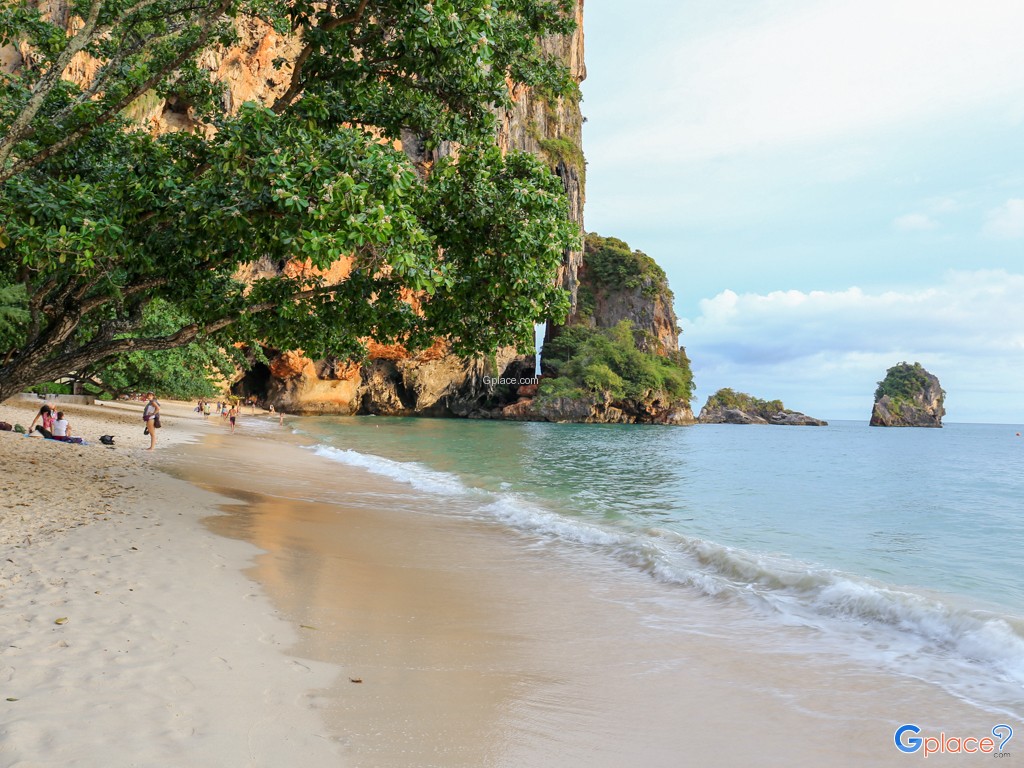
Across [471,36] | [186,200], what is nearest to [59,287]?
[186,200]

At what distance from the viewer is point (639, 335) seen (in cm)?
7444

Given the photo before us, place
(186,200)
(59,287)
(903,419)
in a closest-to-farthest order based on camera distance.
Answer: (186,200) → (59,287) → (903,419)

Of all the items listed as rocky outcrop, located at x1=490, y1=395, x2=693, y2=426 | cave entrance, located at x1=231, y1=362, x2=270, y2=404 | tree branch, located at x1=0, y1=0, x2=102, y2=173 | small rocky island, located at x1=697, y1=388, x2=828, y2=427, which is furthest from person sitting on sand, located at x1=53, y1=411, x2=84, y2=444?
small rocky island, located at x1=697, y1=388, x2=828, y2=427

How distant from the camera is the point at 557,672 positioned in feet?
13.3

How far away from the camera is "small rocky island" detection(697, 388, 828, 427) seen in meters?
109

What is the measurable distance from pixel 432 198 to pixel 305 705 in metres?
5.98

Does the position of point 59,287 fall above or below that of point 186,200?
below

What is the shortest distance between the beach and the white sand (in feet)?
0.05

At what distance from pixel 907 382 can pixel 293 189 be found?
12558cm

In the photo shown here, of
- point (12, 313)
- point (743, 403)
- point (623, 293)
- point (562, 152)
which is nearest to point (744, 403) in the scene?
point (743, 403)

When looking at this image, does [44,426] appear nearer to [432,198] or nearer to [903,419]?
[432,198]

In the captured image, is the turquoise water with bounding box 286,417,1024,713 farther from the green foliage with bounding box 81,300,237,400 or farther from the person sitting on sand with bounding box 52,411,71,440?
the green foliage with bounding box 81,300,237,400

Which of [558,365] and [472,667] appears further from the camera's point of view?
[558,365]

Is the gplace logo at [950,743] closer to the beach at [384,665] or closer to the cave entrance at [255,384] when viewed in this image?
the beach at [384,665]
